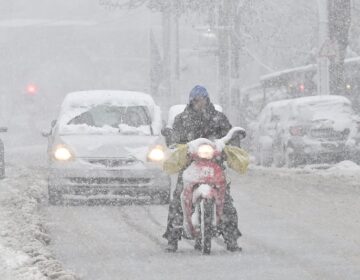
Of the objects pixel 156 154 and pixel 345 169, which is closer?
Answer: pixel 156 154

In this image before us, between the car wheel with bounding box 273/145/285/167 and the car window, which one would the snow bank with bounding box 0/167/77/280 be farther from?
the car wheel with bounding box 273/145/285/167

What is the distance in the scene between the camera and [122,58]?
75.5 m

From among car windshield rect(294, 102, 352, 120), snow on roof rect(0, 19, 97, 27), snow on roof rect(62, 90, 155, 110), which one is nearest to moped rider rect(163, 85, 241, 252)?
snow on roof rect(62, 90, 155, 110)

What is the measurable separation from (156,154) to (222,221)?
5.38 metres

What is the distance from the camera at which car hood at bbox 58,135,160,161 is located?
15.3 m

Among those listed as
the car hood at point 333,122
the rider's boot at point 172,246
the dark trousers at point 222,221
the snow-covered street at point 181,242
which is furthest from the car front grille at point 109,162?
the car hood at point 333,122

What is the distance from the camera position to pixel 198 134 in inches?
409

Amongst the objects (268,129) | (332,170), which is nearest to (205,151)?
(332,170)

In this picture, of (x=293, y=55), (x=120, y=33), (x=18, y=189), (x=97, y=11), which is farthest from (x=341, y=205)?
(x=97, y=11)

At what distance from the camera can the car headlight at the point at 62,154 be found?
15.4m

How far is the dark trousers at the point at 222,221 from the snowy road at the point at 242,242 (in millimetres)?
171

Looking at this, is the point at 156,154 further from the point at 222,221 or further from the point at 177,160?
the point at 177,160

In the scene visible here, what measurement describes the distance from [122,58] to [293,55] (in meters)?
22.0

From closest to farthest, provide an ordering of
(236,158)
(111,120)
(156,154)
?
(236,158)
(156,154)
(111,120)
